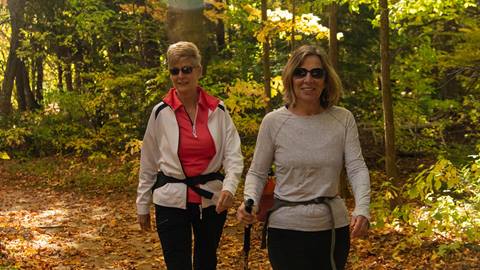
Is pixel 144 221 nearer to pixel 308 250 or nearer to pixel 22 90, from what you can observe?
pixel 308 250

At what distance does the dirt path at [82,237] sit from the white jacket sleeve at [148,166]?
2.98 metres

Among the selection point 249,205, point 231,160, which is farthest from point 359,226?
point 231,160

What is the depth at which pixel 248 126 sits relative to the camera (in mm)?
8812

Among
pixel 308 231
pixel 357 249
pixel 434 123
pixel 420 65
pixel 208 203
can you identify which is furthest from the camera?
pixel 434 123

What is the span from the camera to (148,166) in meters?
3.85

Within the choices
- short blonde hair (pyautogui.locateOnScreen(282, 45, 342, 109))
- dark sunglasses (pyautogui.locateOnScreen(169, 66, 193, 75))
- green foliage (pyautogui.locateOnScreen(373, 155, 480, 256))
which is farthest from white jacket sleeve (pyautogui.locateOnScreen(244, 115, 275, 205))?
green foliage (pyautogui.locateOnScreen(373, 155, 480, 256))

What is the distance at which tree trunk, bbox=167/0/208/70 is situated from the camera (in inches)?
269

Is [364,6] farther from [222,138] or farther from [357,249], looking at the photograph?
[222,138]

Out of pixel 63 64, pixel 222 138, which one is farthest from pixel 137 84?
pixel 222 138

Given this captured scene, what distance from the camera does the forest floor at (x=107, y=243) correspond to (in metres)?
6.14

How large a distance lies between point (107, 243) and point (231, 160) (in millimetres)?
4721

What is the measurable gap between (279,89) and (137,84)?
554 centimetres

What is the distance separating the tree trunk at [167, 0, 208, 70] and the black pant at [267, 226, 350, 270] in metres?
4.47

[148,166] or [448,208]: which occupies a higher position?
[148,166]
